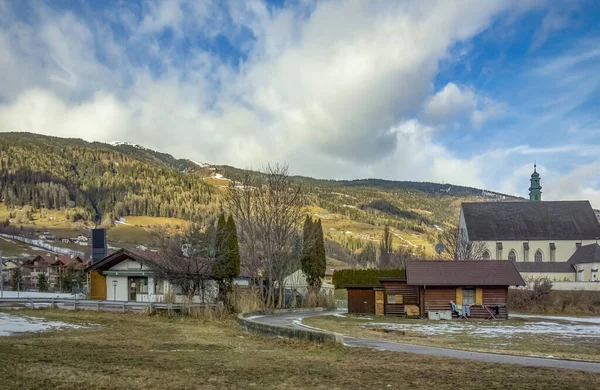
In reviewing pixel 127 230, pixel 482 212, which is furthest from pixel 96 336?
pixel 127 230

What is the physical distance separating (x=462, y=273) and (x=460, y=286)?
0.97m

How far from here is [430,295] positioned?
3819 cm

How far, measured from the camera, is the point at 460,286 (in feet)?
125

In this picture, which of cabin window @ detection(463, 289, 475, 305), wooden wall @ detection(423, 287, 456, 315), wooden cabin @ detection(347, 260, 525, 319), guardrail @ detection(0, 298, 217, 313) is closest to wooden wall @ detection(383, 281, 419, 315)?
wooden cabin @ detection(347, 260, 525, 319)

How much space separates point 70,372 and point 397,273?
54.2 m

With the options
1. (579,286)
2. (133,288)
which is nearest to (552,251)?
(579,286)

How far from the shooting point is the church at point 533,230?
3214 inches

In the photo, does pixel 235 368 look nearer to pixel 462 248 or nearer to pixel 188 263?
pixel 188 263

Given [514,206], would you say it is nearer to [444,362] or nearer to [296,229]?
Answer: [296,229]

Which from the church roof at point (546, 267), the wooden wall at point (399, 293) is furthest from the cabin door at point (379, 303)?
the church roof at point (546, 267)

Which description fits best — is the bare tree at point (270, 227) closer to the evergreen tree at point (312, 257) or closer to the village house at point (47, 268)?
the evergreen tree at point (312, 257)

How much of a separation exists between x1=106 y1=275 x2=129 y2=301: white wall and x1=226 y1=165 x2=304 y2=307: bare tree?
9.33 m

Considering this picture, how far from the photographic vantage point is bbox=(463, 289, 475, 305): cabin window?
38188 millimetres

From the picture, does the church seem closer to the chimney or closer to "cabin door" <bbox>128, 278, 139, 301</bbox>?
the chimney
